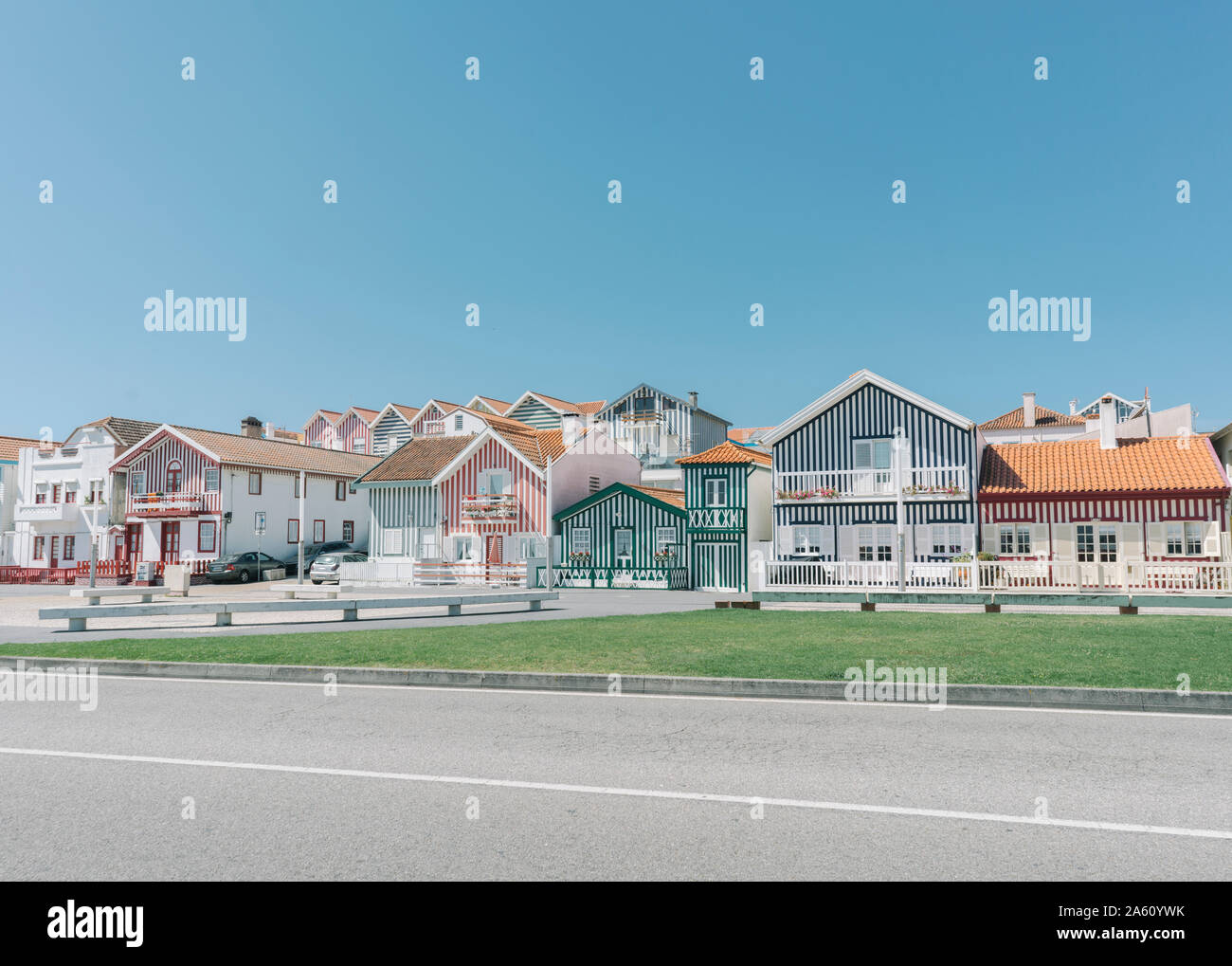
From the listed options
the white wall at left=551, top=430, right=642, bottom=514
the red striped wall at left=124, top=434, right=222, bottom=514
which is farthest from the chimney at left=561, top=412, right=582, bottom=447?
the red striped wall at left=124, top=434, right=222, bottom=514

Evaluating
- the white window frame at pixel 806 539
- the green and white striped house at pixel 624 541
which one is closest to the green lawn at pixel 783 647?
the white window frame at pixel 806 539

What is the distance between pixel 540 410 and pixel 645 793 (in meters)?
60.6

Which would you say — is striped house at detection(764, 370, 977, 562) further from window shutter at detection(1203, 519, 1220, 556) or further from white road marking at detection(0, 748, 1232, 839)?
white road marking at detection(0, 748, 1232, 839)

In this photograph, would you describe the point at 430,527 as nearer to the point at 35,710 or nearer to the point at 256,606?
the point at 256,606

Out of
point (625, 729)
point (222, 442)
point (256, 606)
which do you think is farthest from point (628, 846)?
point (222, 442)

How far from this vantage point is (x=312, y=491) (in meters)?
54.9

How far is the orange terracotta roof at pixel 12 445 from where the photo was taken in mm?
59156

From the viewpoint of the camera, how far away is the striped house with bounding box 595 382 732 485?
56188mm

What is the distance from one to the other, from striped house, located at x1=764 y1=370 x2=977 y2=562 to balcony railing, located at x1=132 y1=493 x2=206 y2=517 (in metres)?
31.9

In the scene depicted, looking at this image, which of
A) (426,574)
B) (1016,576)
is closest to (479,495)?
(426,574)

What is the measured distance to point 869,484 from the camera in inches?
1415

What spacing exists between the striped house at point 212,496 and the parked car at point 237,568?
2582 mm

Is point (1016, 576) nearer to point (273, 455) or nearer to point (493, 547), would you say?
point (493, 547)

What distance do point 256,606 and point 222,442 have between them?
36123 mm
